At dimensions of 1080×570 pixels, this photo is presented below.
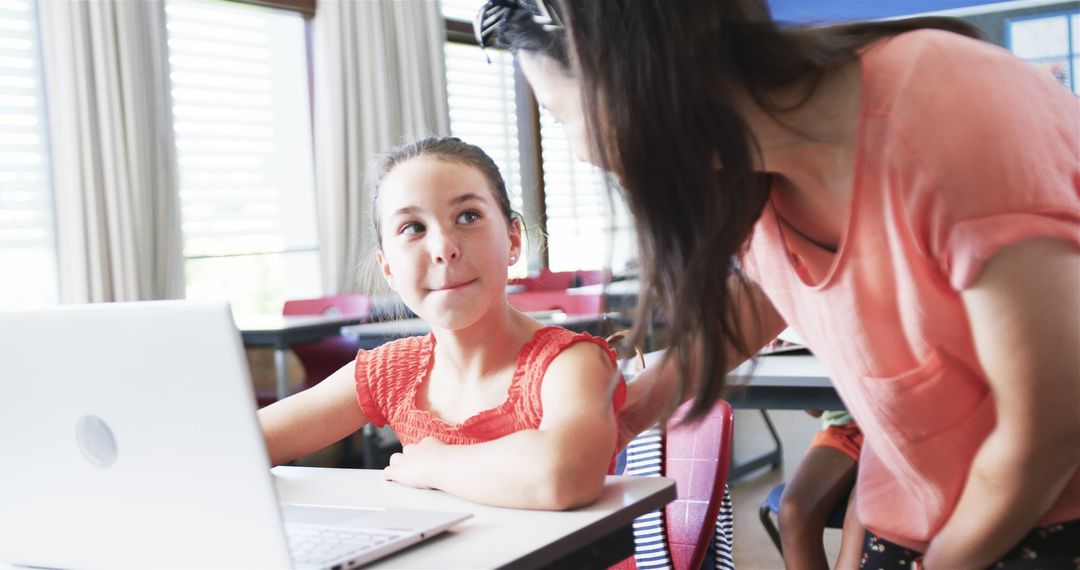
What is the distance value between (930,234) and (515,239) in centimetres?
94

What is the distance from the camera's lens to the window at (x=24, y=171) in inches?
176

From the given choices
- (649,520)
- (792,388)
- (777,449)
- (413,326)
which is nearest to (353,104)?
(413,326)

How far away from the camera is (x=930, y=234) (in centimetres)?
79

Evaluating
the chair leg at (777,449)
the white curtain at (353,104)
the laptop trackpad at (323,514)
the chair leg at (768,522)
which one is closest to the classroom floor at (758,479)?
the chair leg at (777,449)

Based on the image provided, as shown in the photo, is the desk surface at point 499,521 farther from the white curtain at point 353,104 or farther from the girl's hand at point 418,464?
the white curtain at point 353,104

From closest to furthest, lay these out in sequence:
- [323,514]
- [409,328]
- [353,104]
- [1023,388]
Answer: [1023,388], [323,514], [409,328], [353,104]

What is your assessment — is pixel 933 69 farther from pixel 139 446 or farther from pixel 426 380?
pixel 426 380

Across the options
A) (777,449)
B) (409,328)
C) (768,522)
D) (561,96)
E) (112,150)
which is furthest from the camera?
(777,449)

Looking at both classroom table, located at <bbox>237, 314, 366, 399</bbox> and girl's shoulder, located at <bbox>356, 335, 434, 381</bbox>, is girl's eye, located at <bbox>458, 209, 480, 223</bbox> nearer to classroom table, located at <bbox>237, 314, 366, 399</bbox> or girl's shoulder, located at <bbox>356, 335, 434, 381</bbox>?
girl's shoulder, located at <bbox>356, 335, 434, 381</bbox>

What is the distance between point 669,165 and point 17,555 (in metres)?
0.81

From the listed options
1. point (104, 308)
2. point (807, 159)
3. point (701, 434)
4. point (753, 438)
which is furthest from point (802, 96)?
point (753, 438)

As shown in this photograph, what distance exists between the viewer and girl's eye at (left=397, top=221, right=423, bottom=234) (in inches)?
59.9

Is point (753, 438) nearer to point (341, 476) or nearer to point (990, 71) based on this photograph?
point (341, 476)

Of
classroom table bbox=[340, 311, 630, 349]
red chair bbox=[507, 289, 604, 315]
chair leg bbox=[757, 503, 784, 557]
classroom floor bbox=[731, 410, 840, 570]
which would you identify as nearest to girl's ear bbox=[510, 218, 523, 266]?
chair leg bbox=[757, 503, 784, 557]
